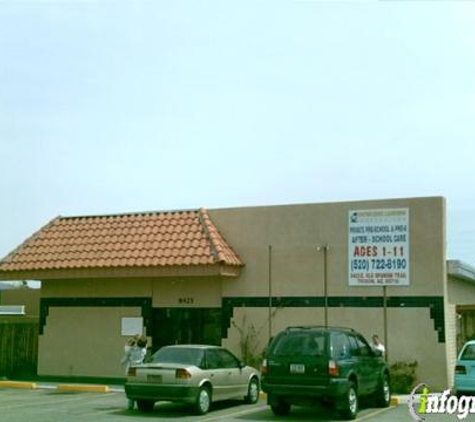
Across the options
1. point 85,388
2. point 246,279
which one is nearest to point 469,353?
point 246,279

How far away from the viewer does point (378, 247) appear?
22.6m

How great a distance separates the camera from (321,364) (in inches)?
608

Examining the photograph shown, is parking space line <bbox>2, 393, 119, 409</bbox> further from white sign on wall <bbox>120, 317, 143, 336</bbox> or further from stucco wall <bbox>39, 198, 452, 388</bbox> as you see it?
stucco wall <bbox>39, 198, 452, 388</bbox>

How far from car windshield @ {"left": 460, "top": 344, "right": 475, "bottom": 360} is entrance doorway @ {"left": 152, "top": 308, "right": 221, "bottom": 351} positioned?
26.6ft

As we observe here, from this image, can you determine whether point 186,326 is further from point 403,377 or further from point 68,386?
point 403,377

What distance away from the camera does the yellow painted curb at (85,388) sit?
72.2 ft

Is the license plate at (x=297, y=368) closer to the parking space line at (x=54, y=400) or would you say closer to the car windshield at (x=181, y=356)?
the car windshield at (x=181, y=356)

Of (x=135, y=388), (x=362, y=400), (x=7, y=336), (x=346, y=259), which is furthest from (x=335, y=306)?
(x=7, y=336)

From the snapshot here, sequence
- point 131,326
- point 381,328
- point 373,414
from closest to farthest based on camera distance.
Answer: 1. point 373,414
2. point 381,328
3. point 131,326

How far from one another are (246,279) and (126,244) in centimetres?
418

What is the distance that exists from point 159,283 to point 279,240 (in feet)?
13.8

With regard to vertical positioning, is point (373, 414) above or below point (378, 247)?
below

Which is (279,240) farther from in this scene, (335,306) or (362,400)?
(362,400)

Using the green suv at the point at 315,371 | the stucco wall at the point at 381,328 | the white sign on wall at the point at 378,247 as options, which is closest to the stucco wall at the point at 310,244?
the white sign on wall at the point at 378,247
